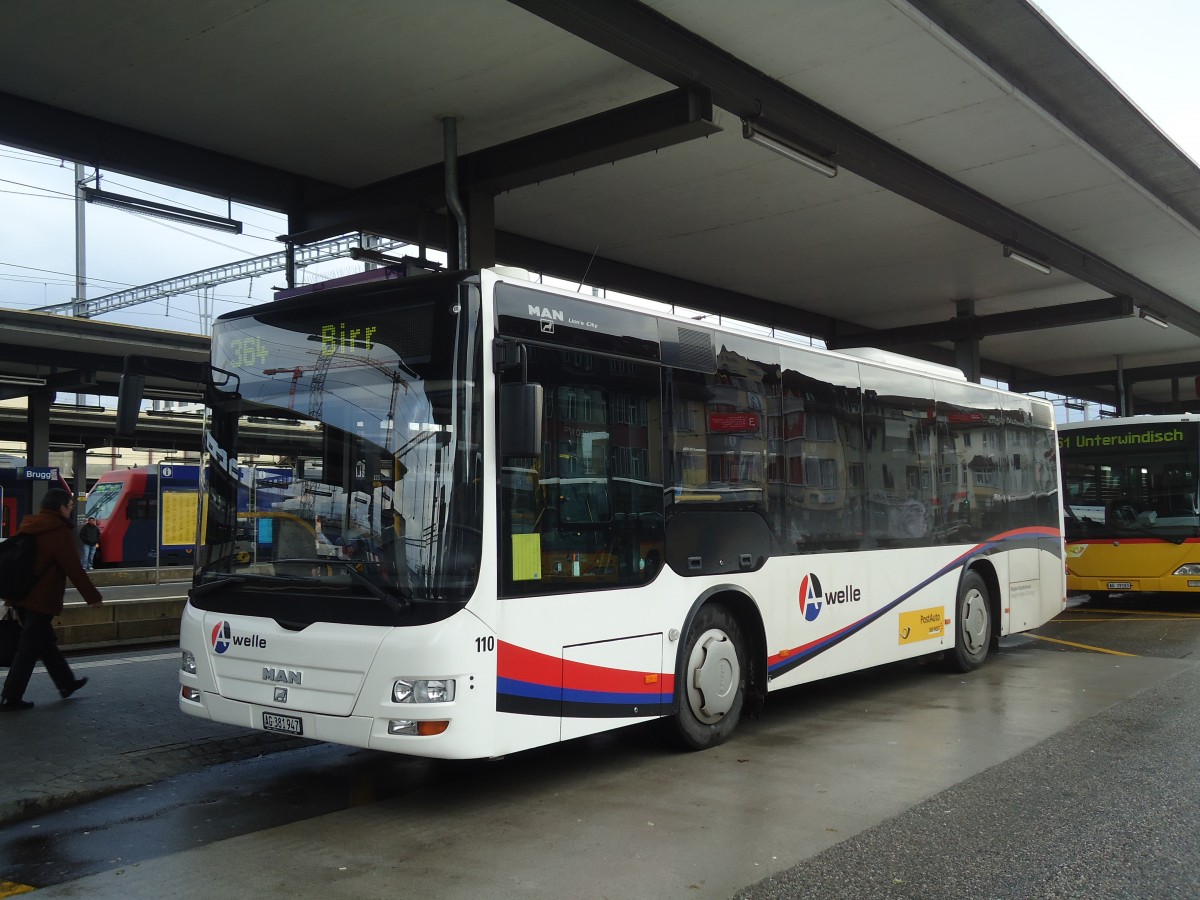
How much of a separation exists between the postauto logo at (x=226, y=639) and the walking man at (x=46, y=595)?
8.79 ft

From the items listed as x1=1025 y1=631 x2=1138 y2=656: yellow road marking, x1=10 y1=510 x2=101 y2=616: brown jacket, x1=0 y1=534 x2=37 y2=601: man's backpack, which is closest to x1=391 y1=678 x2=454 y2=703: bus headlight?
x1=10 y1=510 x2=101 y2=616: brown jacket

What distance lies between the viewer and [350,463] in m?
6.17

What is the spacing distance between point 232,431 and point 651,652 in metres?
3.10

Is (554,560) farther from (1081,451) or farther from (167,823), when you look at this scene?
(1081,451)

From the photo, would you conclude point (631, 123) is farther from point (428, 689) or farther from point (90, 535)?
point (90, 535)

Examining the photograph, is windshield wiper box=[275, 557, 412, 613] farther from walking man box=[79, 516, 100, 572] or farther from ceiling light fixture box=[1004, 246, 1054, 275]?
walking man box=[79, 516, 100, 572]

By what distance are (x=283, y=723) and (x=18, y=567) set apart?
4.02 metres

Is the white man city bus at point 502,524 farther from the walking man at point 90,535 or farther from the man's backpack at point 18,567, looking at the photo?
the walking man at point 90,535

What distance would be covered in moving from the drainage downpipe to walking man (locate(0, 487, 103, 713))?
15.5ft

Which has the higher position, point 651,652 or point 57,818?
point 651,652

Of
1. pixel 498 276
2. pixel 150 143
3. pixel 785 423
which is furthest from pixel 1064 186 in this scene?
pixel 150 143

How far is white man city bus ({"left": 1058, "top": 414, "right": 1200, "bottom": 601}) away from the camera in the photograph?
17.3 m

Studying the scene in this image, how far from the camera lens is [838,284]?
19.5 metres

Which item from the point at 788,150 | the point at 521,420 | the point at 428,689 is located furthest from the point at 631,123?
the point at 428,689
